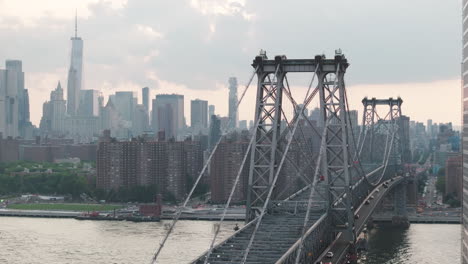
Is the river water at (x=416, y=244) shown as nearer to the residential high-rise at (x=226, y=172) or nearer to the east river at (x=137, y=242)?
the east river at (x=137, y=242)

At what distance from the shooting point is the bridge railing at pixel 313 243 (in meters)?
25.7

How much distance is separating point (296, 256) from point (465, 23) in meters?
9.13

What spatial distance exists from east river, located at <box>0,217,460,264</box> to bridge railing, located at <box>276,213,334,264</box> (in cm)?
1685

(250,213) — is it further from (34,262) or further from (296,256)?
(34,262)

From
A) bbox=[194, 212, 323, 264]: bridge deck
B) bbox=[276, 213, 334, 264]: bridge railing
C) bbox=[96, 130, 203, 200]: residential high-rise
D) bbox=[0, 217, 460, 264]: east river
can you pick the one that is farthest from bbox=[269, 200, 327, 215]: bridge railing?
bbox=[96, 130, 203, 200]: residential high-rise

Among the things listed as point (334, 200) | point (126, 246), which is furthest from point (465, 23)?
point (126, 246)

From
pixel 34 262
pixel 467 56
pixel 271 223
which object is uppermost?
pixel 467 56

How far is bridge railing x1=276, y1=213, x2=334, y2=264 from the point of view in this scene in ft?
84.2

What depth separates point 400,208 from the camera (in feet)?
241

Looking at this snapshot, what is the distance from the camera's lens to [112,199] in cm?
10175

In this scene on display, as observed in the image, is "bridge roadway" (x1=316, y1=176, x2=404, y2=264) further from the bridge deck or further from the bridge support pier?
the bridge support pier

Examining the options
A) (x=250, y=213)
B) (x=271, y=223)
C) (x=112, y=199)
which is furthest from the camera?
(x=112, y=199)

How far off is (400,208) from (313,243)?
4555cm

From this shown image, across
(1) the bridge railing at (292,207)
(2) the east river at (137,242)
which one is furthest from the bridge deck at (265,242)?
(2) the east river at (137,242)
